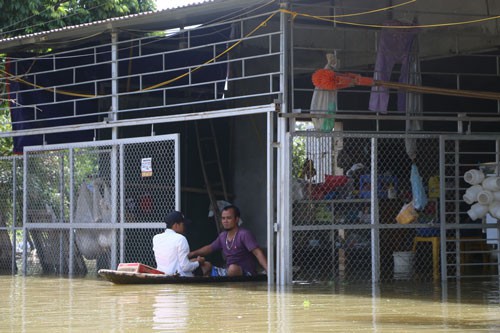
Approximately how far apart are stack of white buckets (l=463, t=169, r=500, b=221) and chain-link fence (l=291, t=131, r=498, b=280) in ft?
0.64

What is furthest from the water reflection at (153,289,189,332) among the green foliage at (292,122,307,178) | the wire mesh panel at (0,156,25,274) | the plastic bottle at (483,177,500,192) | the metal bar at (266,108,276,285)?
the wire mesh panel at (0,156,25,274)

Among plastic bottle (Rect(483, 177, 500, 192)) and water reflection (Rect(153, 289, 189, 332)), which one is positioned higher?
plastic bottle (Rect(483, 177, 500, 192))

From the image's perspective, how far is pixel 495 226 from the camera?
16.1 metres

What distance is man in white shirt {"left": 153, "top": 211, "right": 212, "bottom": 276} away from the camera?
1540 cm

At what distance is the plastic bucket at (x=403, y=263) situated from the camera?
16.7m

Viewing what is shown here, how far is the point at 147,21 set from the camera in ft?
54.7

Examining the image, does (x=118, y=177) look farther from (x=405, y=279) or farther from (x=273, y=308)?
(x=273, y=308)

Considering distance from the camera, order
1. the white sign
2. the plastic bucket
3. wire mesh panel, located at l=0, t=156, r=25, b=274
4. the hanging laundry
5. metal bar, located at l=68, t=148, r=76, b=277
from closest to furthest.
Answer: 1. the hanging laundry
2. the white sign
3. the plastic bucket
4. metal bar, located at l=68, t=148, r=76, b=277
5. wire mesh panel, located at l=0, t=156, r=25, b=274

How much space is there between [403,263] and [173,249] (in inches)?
149

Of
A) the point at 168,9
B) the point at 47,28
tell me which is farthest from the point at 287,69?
the point at 47,28

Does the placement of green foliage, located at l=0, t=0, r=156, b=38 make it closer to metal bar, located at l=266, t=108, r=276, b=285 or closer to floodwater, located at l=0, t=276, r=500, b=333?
floodwater, located at l=0, t=276, r=500, b=333

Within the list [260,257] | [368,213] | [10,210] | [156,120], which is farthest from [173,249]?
[10,210]

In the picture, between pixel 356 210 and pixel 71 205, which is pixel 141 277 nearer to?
pixel 71 205

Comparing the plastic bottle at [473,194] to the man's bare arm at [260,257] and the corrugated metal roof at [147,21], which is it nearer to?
the man's bare arm at [260,257]
